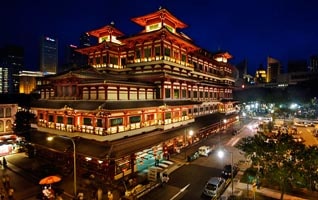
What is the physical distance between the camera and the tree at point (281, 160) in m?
18.5

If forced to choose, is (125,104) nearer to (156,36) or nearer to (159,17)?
(156,36)

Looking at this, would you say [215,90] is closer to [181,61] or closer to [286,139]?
[181,61]

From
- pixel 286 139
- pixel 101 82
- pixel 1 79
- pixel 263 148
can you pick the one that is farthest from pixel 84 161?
pixel 1 79

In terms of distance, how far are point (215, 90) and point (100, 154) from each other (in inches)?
1647

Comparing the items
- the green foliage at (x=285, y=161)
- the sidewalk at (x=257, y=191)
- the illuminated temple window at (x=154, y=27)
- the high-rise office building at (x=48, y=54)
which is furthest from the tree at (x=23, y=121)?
the high-rise office building at (x=48, y=54)

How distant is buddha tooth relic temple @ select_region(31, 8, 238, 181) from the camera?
24.7 metres

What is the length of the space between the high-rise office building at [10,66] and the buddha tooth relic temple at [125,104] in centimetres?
11692

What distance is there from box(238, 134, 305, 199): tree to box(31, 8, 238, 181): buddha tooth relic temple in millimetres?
12597

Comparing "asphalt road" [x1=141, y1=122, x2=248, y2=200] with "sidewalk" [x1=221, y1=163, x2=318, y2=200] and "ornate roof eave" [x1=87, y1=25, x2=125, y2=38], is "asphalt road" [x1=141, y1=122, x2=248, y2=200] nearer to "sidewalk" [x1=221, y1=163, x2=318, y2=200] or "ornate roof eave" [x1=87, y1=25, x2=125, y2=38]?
"sidewalk" [x1=221, y1=163, x2=318, y2=200]

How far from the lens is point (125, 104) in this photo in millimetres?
26047

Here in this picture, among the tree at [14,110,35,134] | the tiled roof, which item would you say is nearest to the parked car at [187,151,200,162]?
the tiled roof

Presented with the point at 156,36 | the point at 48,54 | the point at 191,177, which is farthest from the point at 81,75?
the point at 48,54

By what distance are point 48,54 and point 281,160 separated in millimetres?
205825

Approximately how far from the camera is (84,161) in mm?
26125
